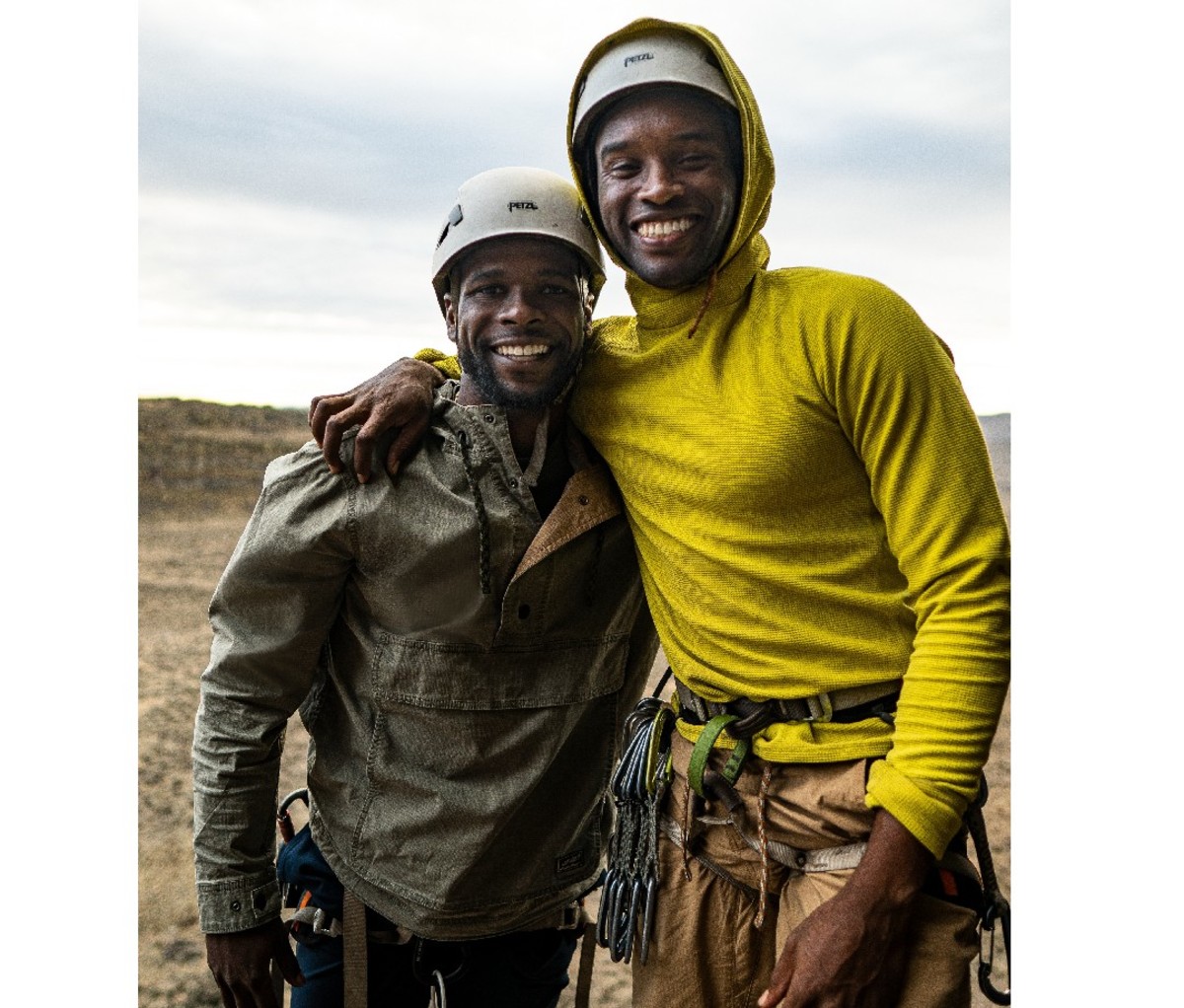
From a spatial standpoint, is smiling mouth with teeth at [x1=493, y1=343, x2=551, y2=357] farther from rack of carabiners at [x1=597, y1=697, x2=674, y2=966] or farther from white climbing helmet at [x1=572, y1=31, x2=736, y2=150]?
rack of carabiners at [x1=597, y1=697, x2=674, y2=966]

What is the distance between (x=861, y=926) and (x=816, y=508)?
0.64m

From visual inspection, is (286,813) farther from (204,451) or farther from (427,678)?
(204,451)

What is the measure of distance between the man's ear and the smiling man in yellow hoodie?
0.86ft

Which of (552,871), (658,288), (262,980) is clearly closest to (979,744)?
(658,288)

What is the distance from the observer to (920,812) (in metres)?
1.65

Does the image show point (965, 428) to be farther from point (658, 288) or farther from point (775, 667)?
point (658, 288)

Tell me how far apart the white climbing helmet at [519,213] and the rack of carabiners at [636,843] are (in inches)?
37.4

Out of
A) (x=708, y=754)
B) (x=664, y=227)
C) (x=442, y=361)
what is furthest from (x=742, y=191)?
(x=708, y=754)

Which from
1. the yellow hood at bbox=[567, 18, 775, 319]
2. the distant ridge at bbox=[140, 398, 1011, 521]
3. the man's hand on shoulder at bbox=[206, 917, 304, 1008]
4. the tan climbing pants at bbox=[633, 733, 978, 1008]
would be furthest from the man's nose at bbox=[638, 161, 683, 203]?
the distant ridge at bbox=[140, 398, 1011, 521]

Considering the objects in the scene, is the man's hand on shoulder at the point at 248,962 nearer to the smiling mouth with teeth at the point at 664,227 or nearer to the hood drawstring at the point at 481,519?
the hood drawstring at the point at 481,519

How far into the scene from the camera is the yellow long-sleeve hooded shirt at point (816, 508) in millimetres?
1672
